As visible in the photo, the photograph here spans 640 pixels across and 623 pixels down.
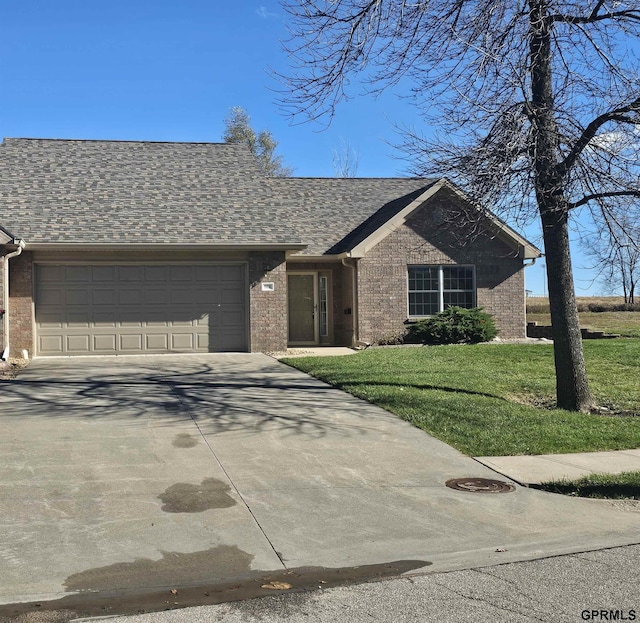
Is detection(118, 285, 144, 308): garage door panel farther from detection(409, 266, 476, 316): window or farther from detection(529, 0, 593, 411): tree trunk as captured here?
detection(529, 0, 593, 411): tree trunk

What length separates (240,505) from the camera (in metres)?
6.66

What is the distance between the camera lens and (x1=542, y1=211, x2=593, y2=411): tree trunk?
1138cm

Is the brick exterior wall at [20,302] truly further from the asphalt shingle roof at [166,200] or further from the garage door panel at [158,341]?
the garage door panel at [158,341]

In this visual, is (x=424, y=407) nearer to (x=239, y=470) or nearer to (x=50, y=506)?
(x=239, y=470)

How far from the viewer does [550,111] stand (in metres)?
10.4

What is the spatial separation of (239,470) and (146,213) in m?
12.7

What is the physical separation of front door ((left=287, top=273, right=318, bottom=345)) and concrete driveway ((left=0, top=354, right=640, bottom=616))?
10851 millimetres

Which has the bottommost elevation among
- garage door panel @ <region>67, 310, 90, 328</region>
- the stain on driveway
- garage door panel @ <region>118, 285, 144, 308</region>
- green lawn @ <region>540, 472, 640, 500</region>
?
green lawn @ <region>540, 472, 640, 500</region>


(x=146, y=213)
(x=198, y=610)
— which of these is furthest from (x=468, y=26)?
(x=146, y=213)

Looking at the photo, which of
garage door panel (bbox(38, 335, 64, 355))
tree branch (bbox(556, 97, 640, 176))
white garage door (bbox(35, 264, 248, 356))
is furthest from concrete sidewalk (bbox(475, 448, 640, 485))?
garage door panel (bbox(38, 335, 64, 355))

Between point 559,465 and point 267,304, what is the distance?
1167 centimetres

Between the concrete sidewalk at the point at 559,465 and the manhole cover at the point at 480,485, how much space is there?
23 centimetres

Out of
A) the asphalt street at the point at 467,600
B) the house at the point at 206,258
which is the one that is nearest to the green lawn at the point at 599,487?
the asphalt street at the point at 467,600

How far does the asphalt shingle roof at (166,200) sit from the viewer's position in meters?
18.4
